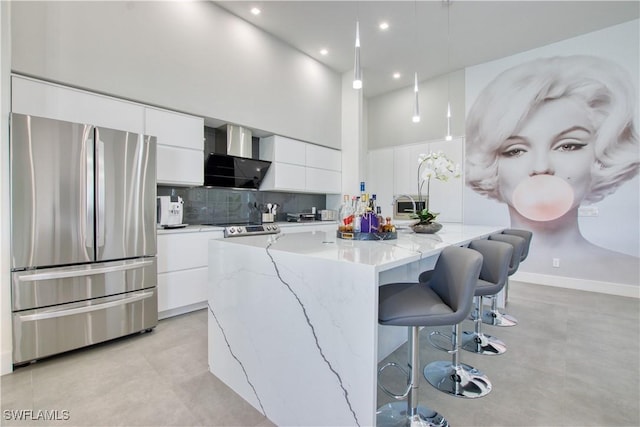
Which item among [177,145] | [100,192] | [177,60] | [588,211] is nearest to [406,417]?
[100,192]

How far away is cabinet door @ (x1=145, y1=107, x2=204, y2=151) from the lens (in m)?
2.81

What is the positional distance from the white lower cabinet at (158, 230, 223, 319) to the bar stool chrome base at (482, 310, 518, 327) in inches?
108

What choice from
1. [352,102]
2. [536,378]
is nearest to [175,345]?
[536,378]

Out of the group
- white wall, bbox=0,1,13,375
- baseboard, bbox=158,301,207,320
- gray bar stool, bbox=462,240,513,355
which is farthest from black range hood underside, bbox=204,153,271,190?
gray bar stool, bbox=462,240,513,355

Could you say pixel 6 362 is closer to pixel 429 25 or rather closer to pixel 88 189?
pixel 88 189

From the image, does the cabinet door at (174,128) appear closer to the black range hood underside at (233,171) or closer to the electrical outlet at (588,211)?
the black range hood underside at (233,171)

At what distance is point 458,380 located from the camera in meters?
1.75

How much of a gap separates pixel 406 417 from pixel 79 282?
2345mm

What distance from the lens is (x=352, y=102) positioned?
16.4 ft

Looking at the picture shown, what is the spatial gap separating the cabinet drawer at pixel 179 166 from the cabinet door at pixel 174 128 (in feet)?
0.22

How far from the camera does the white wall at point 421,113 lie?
4.86m

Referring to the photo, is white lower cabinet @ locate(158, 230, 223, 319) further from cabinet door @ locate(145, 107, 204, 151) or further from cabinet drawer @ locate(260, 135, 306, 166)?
cabinet drawer @ locate(260, 135, 306, 166)

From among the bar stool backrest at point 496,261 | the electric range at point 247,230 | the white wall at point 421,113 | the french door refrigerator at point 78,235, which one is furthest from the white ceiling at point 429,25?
the bar stool backrest at point 496,261

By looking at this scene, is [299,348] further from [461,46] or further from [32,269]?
[461,46]
